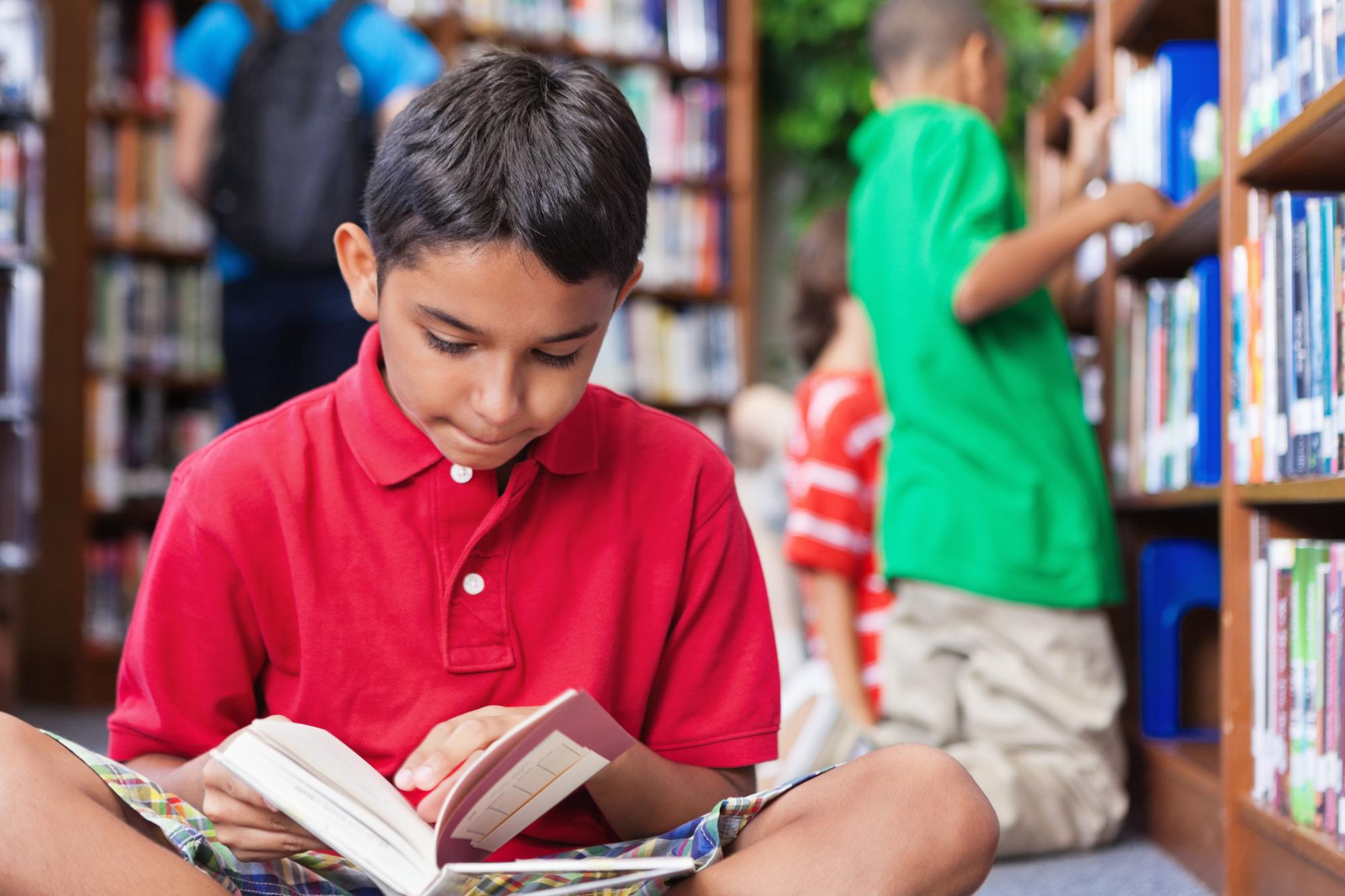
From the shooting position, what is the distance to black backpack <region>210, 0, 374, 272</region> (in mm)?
1876

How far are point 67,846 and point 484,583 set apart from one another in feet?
0.93


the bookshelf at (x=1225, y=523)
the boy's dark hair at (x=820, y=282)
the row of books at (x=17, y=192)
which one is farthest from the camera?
the row of books at (x=17, y=192)

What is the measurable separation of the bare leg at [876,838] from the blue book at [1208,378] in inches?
32.1

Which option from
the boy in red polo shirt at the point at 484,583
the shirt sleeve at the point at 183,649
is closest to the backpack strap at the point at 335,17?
the boy in red polo shirt at the point at 484,583

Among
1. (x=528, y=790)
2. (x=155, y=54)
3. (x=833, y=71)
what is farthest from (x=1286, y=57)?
(x=155, y=54)

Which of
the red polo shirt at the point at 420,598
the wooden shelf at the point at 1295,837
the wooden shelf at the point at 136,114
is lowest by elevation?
the wooden shelf at the point at 1295,837

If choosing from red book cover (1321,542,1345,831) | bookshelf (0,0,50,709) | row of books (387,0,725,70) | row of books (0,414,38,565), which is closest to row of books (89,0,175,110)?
bookshelf (0,0,50,709)

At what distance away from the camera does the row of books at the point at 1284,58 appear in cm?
112

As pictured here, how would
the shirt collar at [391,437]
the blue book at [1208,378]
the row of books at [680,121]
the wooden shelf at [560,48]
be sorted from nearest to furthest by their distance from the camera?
the shirt collar at [391,437]
the blue book at [1208,378]
the wooden shelf at [560,48]
the row of books at [680,121]

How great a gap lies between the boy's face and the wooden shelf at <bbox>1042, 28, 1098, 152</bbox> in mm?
1484

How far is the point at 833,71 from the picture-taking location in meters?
3.55

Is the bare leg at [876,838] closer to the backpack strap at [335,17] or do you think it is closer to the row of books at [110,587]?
the backpack strap at [335,17]

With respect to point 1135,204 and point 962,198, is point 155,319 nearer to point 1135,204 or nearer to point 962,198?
point 962,198

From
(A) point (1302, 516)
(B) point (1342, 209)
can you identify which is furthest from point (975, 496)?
(B) point (1342, 209)
